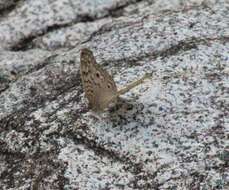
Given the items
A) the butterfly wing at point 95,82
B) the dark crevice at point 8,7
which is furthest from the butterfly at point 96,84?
the dark crevice at point 8,7

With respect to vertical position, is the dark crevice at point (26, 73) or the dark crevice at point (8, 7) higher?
the dark crevice at point (8, 7)

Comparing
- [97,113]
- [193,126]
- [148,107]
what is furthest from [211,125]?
[97,113]

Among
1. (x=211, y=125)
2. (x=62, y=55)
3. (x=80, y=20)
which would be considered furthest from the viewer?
(x=80, y=20)

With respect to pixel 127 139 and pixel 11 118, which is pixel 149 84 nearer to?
pixel 127 139

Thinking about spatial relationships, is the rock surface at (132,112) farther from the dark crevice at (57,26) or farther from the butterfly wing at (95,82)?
the dark crevice at (57,26)

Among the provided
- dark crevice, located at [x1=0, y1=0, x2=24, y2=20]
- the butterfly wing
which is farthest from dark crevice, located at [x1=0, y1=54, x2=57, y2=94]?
dark crevice, located at [x1=0, y1=0, x2=24, y2=20]

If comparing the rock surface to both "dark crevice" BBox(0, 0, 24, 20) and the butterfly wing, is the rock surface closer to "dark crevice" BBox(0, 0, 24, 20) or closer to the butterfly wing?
the butterfly wing
